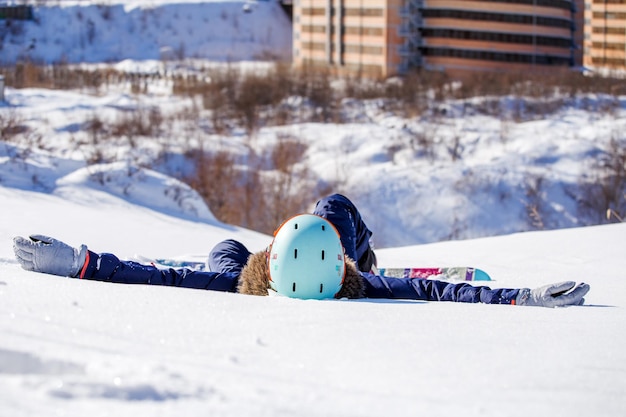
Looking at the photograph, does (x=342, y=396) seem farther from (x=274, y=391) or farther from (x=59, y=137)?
(x=59, y=137)

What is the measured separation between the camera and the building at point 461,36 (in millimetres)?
36719

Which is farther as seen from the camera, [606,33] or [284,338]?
[606,33]

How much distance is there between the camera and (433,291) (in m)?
4.13

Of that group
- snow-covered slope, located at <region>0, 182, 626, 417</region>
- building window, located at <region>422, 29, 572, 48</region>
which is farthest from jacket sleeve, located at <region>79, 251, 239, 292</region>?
building window, located at <region>422, 29, 572, 48</region>

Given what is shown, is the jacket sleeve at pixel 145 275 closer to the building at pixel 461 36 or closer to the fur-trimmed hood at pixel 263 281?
the fur-trimmed hood at pixel 263 281

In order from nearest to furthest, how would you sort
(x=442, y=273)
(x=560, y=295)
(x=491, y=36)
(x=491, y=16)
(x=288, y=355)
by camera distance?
1. (x=288, y=355)
2. (x=560, y=295)
3. (x=442, y=273)
4. (x=491, y=16)
5. (x=491, y=36)

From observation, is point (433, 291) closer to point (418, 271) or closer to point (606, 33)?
point (418, 271)

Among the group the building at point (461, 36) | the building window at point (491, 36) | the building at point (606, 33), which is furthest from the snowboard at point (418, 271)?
the building window at point (491, 36)

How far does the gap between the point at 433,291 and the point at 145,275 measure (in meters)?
1.20

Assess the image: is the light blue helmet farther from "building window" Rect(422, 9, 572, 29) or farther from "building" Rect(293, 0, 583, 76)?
"building window" Rect(422, 9, 572, 29)

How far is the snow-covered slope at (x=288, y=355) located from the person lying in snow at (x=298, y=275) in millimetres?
132

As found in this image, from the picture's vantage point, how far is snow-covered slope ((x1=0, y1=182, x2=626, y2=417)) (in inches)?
90.0

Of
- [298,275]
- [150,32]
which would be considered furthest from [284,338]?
[150,32]

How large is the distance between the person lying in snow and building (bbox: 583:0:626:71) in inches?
1244
